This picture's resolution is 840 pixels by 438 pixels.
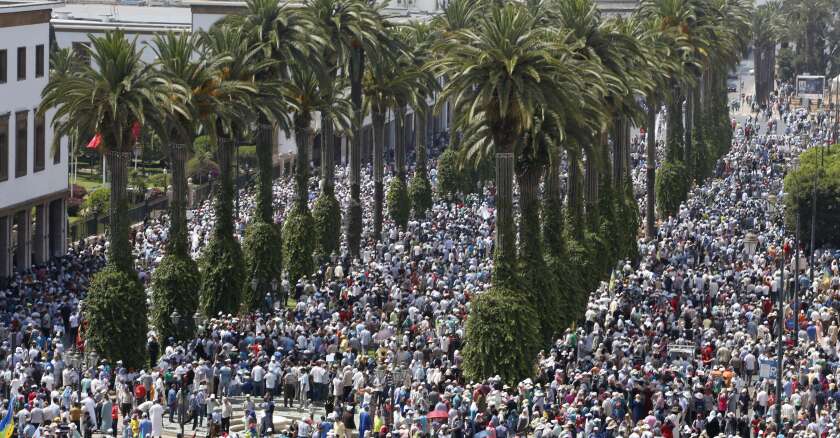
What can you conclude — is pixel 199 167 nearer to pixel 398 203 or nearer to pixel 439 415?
pixel 398 203

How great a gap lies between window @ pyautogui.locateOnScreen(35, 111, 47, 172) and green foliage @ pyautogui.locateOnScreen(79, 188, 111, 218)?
1348cm

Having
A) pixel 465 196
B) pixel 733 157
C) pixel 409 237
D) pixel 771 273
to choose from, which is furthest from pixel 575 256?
pixel 733 157

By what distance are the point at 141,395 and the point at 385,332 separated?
36.1 feet

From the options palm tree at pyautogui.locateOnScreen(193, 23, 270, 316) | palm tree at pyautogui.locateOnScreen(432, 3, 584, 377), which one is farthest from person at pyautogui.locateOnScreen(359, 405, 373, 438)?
palm tree at pyautogui.locateOnScreen(193, 23, 270, 316)

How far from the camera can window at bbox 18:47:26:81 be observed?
80.1 m

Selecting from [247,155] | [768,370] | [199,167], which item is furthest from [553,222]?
[247,155]

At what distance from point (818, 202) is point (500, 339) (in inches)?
1458

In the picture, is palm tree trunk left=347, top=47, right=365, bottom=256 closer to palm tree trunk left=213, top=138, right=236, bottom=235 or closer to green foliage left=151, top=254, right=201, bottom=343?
palm tree trunk left=213, top=138, right=236, bottom=235

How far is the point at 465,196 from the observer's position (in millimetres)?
102375

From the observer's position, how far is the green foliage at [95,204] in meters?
97.4

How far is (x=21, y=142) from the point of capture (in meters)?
80.6

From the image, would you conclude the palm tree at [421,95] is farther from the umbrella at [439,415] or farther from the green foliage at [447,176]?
the umbrella at [439,415]

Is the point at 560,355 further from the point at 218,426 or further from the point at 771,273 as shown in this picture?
the point at 771,273

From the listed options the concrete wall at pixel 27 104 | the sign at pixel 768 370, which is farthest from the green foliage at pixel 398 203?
the sign at pixel 768 370
